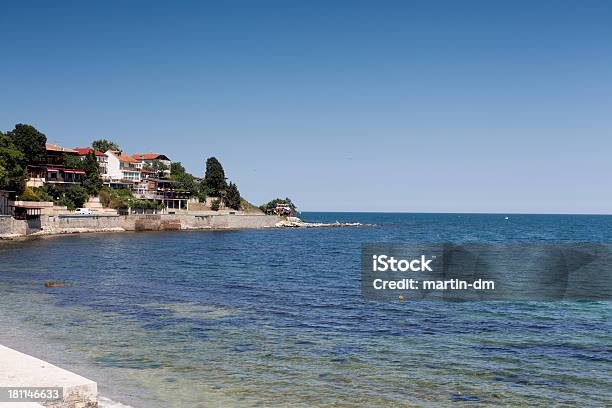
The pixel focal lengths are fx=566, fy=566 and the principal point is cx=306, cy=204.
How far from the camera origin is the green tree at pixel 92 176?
467 feet

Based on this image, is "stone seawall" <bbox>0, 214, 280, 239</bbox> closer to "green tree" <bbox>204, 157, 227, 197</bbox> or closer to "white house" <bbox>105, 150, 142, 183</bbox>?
"green tree" <bbox>204, 157, 227, 197</bbox>

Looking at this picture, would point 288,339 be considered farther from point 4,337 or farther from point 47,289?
point 47,289

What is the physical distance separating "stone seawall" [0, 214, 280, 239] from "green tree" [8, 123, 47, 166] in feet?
84.2

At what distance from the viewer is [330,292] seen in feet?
146

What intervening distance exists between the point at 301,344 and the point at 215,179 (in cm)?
17070

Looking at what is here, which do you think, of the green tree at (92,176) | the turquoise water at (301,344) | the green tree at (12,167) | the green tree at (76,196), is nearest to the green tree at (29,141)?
the green tree at (92,176)

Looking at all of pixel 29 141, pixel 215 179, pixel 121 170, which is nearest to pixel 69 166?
pixel 29 141

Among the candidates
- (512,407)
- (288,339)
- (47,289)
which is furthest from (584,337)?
(47,289)

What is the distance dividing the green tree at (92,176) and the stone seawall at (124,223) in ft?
42.8

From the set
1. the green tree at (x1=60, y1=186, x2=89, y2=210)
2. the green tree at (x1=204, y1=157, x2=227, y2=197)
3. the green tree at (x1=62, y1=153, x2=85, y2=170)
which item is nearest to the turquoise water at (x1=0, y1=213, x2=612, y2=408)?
the green tree at (x1=60, y1=186, x2=89, y2=210)

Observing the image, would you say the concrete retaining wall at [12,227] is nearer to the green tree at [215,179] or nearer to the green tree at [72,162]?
the green tree at [72,162]

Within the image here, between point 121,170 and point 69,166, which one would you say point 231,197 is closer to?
point 121,170

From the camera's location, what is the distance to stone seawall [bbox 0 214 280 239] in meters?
103

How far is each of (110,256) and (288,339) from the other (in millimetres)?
51443
